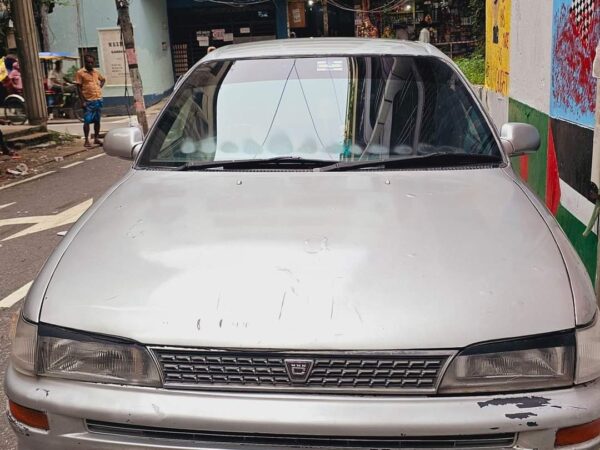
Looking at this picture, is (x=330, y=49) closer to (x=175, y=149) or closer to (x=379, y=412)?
(x=175, y=149)

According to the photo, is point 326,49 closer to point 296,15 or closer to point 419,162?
point 419,162

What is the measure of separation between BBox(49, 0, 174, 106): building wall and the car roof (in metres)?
21.7

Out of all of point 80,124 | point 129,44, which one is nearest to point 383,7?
point 80,124

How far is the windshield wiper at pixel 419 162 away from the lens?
3.03 meters

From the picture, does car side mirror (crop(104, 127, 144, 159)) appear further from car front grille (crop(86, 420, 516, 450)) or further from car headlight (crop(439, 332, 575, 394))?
car headlight (crop(439, 332, 575, 394))

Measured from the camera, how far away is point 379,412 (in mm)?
1857

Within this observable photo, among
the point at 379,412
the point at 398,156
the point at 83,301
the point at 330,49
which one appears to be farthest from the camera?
the point at 330,49

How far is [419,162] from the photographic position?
120 inches

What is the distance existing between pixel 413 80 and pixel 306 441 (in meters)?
2.18

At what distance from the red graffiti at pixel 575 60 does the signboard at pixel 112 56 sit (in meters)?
21.3

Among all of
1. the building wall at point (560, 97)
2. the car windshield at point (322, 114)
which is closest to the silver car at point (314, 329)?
the car windshield at point (322, 114)

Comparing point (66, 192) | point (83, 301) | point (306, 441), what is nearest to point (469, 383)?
point (306, 441)

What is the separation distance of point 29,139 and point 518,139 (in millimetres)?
13589

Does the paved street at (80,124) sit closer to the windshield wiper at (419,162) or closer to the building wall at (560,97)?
the building wall at (560,97)
